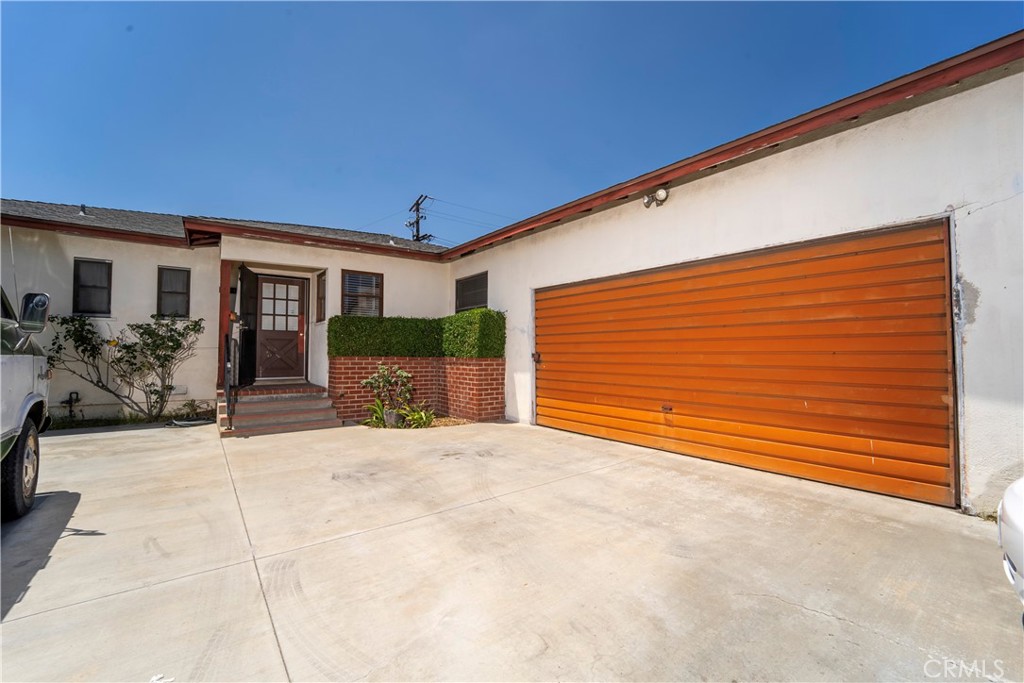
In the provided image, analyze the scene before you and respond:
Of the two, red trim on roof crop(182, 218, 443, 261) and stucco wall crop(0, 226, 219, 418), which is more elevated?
red trim on roof crop(182, 218, 443, 261)

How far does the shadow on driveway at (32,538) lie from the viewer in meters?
2.36

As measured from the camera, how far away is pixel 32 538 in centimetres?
295

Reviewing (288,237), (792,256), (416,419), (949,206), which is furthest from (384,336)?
(949,206)

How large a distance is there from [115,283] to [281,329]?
332 centimetres

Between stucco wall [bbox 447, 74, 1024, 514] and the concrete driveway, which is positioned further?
stucco wall [bbox 447, 74, 1024, 514]

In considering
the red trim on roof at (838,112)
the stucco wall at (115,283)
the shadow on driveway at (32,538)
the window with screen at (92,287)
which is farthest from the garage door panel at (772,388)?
the window with screen at (92,287)

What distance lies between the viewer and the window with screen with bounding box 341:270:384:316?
28.7 ft

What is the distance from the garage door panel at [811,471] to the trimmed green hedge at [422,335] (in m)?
3.11

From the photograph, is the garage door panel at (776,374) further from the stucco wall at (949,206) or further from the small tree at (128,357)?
the small tree at (128,357)

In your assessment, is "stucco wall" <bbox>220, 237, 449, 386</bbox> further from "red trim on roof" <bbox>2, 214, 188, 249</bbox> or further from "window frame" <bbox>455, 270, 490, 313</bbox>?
"red trim on roof" <bbox>2, 214, 188, 249</bbox>

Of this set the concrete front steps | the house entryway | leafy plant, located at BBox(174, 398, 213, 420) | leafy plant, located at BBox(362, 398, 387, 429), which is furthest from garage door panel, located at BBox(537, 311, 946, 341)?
leafy plant, located at BBox(174, 398, 213, 420)

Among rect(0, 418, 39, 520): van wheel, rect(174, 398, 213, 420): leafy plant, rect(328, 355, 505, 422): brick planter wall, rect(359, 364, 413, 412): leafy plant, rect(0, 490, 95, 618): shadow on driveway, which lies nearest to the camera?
rect(0, 490, 95, 618): shadow on driveway

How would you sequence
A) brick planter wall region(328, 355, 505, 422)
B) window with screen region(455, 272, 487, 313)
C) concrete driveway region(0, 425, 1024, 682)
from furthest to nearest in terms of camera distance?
window with screen region(455, 272, 487, 313)
brick planter wall region(328, 355, 505, 422)
concrete driveway region(0, 425, 1024, 682)

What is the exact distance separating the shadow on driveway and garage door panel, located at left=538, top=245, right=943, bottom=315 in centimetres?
622
